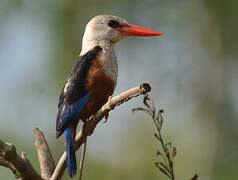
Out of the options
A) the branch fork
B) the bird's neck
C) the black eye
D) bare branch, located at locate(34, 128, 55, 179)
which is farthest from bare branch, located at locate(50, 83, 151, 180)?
the black eye

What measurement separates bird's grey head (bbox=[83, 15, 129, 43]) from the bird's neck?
0.06 metres

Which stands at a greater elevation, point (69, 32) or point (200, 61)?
point (69, 32)

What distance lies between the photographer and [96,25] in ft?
Answer: 17.0

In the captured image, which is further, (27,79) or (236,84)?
(236,84)

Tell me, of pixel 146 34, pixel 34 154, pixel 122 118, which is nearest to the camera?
pixel 146 34

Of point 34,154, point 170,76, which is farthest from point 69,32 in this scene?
point 34,154

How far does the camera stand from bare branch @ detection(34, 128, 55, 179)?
12.4ft

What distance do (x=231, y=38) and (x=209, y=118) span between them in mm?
2846

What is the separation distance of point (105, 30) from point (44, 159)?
5.81 ft

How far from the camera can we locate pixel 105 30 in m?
5.15

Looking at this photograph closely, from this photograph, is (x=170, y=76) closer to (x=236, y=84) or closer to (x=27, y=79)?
(x=236, y=84)

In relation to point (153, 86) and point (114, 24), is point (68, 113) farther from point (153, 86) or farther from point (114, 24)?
point (153, 86)

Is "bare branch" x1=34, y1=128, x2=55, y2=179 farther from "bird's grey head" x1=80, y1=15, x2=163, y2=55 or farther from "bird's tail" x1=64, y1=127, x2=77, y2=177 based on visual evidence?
"bird's grey head" x1=80, y1=15, x2=163, y2=55

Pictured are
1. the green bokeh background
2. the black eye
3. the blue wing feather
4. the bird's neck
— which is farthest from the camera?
the green bokeh background
